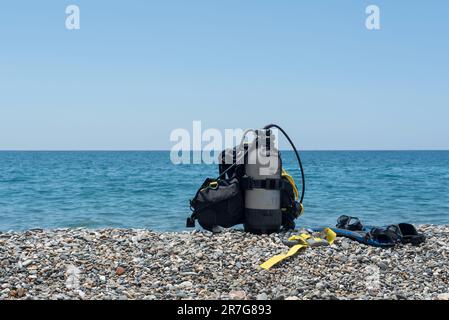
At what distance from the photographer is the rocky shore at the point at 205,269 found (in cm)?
612

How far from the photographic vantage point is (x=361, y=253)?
7.77 m

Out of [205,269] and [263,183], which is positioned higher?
[263,183]

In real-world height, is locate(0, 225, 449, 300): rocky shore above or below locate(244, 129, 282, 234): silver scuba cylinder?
below

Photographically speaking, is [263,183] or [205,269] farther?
[263,183]

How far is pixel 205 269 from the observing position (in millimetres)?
6828

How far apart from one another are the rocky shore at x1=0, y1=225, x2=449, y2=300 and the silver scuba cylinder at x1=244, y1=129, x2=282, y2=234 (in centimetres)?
36

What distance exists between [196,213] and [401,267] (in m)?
3.55

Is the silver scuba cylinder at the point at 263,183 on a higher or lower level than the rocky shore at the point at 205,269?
higher

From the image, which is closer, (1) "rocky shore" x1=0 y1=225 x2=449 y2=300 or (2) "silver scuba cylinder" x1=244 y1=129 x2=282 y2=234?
(1) "rocky shore" x1=0 y1=225 x2=449 y2=300

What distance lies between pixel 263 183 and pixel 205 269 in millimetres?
2370

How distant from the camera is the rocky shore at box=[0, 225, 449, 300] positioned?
6125 mm

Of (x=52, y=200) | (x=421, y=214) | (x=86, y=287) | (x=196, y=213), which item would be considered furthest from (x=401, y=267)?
(x=52, y=200)

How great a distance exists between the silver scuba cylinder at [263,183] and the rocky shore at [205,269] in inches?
14.0

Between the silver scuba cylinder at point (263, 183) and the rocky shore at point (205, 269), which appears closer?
the rocky shore at point (205, 269)
